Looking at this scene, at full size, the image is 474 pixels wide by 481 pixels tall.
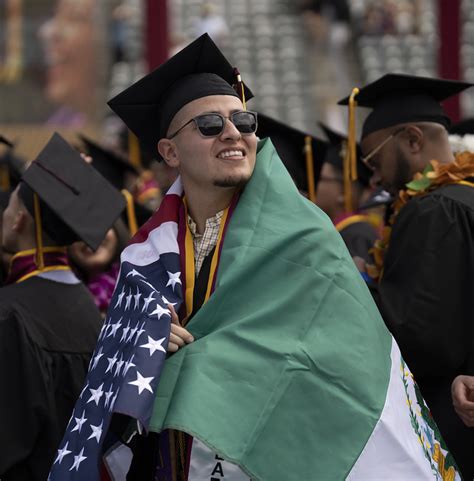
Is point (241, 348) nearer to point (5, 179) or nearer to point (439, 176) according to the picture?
point (439, 176)

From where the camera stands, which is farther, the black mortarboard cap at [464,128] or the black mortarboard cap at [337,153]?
the black mortarboard cap at [337,153]

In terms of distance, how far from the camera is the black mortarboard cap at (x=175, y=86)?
136 inches

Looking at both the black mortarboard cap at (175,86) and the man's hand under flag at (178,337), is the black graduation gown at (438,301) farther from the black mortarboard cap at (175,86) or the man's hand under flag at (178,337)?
the man's hand under flag at (178,337)

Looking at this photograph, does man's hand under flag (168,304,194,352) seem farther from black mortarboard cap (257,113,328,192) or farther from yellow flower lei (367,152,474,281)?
black mortarboard cap (257,113,328,192)

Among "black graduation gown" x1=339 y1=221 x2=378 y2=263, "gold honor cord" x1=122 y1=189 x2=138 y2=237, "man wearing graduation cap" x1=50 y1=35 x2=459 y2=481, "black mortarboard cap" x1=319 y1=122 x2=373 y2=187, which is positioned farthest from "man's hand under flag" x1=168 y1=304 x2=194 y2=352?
"black mortarboard cap" x1=319 y1=122 x2=373 y2=187

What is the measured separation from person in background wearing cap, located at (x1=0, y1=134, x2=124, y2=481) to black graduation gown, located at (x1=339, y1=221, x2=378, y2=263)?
62.8 inches

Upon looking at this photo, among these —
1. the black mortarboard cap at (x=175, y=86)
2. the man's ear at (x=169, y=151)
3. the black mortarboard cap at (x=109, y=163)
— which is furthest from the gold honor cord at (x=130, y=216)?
the man's ear at (x=169, y=151)

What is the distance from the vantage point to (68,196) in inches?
170

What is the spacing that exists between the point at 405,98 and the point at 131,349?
6.60ft

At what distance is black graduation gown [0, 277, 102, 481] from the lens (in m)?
3.84

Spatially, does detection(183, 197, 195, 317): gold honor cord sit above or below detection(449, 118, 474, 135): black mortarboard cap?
above

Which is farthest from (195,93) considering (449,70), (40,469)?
(449,70)

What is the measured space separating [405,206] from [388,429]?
1.26 meters

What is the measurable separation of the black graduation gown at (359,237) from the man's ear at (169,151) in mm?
2215
